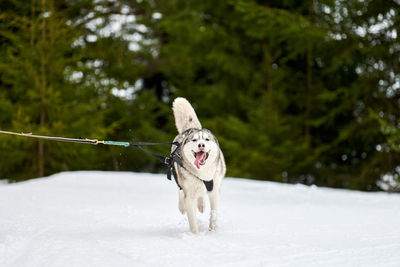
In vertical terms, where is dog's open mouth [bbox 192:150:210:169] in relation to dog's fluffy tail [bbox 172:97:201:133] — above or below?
below

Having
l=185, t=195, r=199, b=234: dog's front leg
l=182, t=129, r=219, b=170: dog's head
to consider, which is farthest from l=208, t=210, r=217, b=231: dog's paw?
l=182, t=129, r=219, b=170: dog's head

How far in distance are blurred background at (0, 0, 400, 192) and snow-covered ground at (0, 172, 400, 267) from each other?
224 cm

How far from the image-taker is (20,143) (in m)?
9.84

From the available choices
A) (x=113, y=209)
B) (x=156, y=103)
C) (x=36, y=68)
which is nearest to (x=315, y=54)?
(x=156, y=103)

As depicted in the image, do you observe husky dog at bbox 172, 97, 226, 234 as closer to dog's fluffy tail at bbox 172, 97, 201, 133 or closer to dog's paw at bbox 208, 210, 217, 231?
dog's paw at bbox 208, 210, 217, 231

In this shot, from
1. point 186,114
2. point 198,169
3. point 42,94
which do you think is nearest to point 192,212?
point 198,169

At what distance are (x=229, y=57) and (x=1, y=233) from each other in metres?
10.9

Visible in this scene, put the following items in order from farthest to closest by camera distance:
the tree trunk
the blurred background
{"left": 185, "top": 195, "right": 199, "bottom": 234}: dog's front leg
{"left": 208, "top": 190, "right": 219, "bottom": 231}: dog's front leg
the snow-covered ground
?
1. the blurred background
2. the tree trunk
3. {"left": 208, "top": 190, "right": 219, "bottom": 231}: dog's front leg
4. {"left": 185, "top": 195, "right": 199, "bottom": 234}: dog's front leg
5. the snow-covered ground

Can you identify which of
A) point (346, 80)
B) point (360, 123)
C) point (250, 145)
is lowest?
point (250, 145)

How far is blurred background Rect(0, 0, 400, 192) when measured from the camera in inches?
399

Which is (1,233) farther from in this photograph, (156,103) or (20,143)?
(156,103)

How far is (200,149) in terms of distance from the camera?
4.46 m

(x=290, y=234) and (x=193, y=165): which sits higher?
(x=193, y=165)

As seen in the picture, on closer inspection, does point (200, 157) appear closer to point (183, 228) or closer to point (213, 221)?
point (213, 221)
